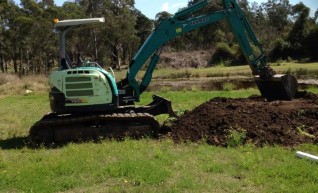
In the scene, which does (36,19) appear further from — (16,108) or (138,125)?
(138,125)

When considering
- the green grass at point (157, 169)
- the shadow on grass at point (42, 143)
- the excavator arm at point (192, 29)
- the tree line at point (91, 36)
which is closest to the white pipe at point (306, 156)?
the green grass at point (157, 169)

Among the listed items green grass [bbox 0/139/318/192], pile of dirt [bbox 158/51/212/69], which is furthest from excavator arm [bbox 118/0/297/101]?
pile of dirt [bbox 158/51/212/69]

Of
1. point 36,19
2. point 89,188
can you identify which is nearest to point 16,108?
point 89,188

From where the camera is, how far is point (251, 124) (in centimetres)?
1071

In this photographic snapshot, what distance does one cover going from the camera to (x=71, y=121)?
35.9 feet

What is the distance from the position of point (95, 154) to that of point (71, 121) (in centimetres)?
194

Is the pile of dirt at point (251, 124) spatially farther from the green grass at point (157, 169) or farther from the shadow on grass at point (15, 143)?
the shadow on grass at point (15, 143)

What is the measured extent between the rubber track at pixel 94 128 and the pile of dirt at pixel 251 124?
2.71ft

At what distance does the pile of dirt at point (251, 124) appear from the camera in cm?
994

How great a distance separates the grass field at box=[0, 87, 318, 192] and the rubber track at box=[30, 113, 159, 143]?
0.49 meters

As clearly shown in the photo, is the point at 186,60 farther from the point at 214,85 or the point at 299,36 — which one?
the point at 214,85

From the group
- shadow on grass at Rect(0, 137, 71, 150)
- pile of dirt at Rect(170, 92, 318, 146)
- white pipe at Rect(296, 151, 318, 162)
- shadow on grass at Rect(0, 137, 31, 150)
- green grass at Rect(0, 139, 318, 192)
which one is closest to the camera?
green grass at Rect(0, 139, 318, 192)

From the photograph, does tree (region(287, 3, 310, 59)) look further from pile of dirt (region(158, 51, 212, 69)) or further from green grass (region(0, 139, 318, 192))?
green grass (region(0, 139, 318, 192))

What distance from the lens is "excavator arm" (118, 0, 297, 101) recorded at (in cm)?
1226
